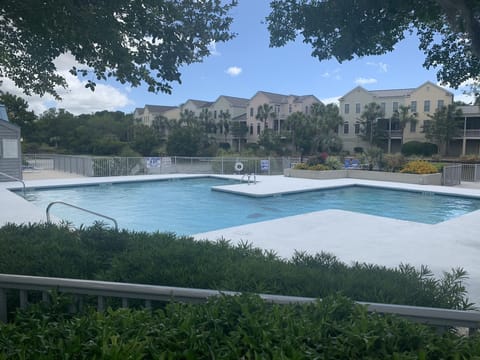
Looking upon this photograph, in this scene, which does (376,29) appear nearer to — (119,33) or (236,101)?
(119,33)

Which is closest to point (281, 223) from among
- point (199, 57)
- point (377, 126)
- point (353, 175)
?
point (199, 57)

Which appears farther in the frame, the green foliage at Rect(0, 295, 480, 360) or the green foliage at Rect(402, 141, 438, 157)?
the green foliage at Rect(402, 141, 438, 157)

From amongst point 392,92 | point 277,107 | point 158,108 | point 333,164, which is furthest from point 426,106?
point 158,108

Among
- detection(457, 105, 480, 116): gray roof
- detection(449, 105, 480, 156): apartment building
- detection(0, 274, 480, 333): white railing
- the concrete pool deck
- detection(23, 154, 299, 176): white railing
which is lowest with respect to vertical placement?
the concrete pool deck

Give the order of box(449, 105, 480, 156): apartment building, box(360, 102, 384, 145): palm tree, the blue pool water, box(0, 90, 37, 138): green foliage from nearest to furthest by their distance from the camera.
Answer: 1. the blue pool water
2. box(0, 90, 37, 138): green foliage
3. box(449, 105, 480, 156): apartment building
4. box(360, 102, 384, 145): palm tree

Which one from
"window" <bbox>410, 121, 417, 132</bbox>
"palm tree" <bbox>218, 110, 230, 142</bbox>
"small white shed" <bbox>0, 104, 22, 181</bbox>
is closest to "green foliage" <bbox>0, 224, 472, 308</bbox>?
"small white shed" <bbox>0, 104, 22, 181</bbox>

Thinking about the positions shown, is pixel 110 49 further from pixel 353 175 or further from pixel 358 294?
pixel 353 175

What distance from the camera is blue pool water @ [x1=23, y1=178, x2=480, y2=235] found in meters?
12.5

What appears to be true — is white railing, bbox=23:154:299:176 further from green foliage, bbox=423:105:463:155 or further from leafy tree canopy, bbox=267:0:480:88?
green foliage, bbox=423:105:463:155

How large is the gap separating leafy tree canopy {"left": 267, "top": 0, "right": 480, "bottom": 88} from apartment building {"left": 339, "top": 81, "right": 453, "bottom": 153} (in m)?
39.7

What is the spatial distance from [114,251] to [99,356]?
285cm

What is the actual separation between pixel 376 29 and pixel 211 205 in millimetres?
10880

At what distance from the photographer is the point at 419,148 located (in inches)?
1602

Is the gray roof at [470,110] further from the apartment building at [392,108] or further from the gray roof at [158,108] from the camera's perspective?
the gray roof at [158,108]
